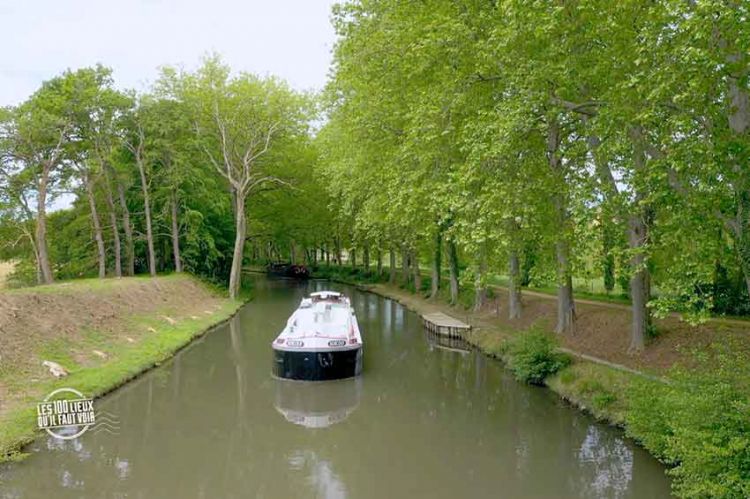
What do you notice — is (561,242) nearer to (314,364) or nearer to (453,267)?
(314,364)

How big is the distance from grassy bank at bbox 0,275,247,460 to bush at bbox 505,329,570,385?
11.6 metres

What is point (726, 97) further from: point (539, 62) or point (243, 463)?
point (243, 463)

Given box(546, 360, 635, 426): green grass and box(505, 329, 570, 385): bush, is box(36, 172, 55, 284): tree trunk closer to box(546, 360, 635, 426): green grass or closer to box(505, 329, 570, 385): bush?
box(505, 329, 570, 385): bush

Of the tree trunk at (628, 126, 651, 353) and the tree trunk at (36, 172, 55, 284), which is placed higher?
the tree trunk at (36, 172, 55, 284)

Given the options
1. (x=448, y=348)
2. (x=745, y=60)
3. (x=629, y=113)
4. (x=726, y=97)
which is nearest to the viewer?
(x=745, y=60)

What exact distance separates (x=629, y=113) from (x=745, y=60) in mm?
1945

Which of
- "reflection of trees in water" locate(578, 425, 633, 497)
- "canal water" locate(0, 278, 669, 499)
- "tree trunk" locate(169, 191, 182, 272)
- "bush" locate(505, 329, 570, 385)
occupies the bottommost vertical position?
"reflection of trees in water" locate(578, 425, 633, 497)

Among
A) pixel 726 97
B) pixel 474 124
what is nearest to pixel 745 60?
pixel 726 97

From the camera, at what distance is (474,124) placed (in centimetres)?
1259

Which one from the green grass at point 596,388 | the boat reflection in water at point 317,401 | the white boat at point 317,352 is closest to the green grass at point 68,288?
the white boat at point 317,352

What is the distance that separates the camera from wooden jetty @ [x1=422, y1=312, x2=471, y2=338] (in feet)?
75.0

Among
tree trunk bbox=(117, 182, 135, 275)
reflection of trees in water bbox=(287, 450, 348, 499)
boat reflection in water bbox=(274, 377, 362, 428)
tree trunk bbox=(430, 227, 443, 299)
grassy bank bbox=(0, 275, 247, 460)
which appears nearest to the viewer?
reflection of trees in water bbox=(287, 450, 348, 499)

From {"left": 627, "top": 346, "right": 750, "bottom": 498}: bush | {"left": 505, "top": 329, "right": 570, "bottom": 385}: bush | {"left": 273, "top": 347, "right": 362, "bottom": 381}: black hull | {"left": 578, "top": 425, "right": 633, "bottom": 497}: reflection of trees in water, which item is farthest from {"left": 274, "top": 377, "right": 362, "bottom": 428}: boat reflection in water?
{"left": 627, "top": 346, "right": 750, "bottom": 498}: bush

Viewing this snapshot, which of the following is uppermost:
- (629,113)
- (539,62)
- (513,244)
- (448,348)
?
(539,62)
